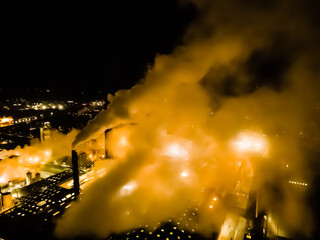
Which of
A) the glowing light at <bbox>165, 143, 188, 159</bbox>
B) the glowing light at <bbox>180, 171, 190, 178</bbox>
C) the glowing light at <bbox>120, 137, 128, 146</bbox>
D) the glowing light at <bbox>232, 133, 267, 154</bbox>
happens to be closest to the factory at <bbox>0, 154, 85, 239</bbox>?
the glowing light at <bbox>120, 137, 128, 146</bbox>

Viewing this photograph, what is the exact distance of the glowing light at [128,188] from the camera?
875 centimetres

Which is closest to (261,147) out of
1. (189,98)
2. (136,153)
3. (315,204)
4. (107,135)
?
(315,204)


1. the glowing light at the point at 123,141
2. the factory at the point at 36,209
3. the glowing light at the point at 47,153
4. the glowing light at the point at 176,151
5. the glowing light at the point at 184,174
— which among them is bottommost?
the factory at the point at 36,209

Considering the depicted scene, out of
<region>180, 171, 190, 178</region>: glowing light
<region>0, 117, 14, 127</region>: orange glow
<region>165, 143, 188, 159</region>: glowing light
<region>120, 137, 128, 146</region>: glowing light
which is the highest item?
<region>0, 117, 14, 127</region>: orange glow

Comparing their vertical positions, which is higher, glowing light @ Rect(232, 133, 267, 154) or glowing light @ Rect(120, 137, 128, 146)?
glowing light @ Rect(120, 137, 128, 146)

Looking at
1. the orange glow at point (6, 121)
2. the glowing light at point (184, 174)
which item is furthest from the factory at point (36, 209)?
the orange glow at point (6, 121)

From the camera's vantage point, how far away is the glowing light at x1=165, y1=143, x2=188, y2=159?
12.5m

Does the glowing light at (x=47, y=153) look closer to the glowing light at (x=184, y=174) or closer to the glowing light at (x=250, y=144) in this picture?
the glowing light at (x=184, y=174)

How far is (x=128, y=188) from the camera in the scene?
9.06m

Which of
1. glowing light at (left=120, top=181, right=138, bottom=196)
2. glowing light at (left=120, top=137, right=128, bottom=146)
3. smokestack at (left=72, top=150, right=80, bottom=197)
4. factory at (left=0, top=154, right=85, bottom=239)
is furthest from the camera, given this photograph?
glowing light at (left=120, top=137, right=128, bottom=146)

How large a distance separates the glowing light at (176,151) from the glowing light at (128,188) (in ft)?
11.6

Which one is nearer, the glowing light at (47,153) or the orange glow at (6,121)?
the glowing light at (47,153)

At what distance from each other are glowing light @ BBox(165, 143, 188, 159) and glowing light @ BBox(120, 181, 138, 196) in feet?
11.6

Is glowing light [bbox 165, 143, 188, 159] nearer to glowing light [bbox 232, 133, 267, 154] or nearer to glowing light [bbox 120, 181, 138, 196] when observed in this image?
glowing light [bbox 120, 181, 138, 196]
